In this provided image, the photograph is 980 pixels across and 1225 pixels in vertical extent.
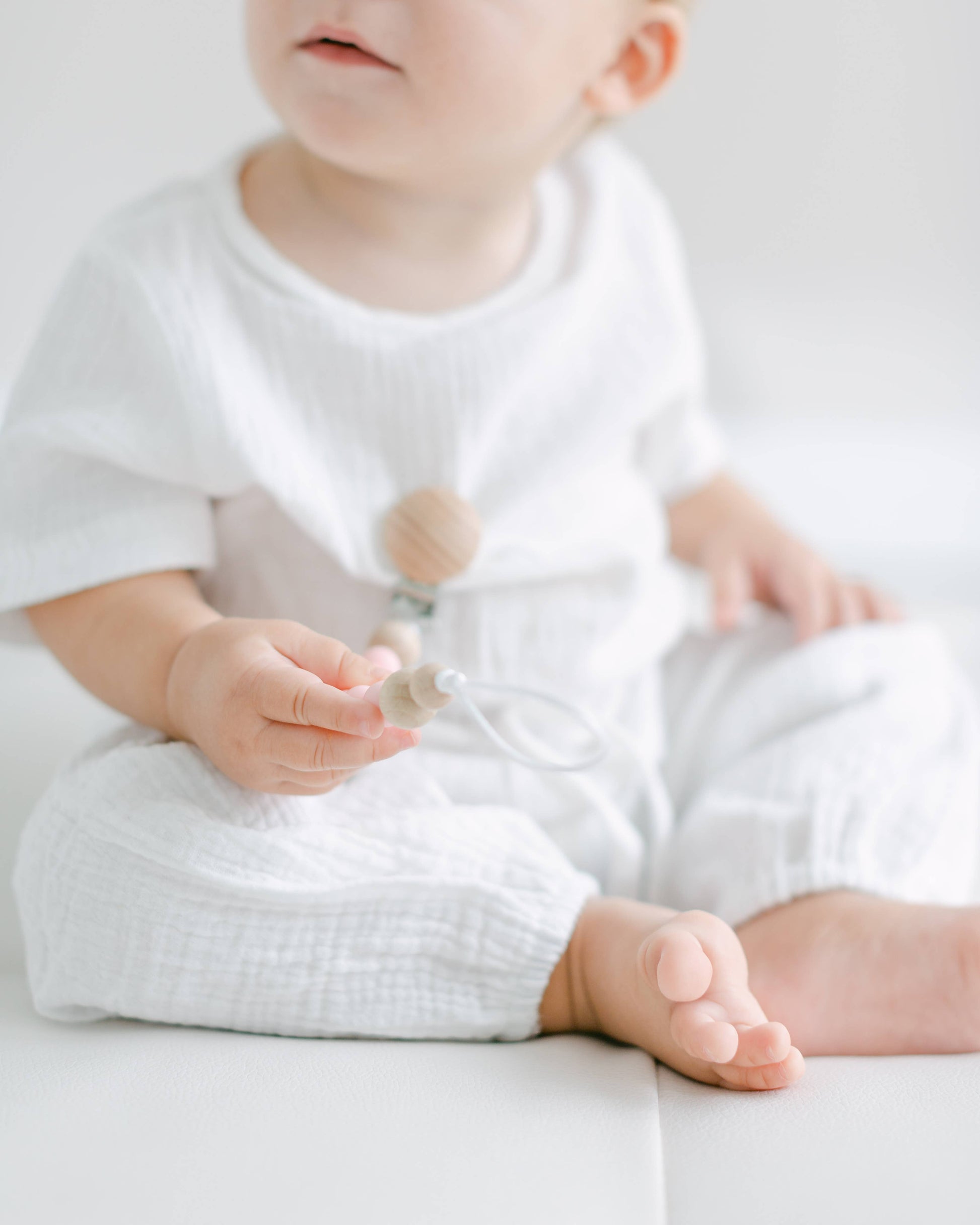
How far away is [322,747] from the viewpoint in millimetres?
553

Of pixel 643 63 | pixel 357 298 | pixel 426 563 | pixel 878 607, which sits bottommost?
pixel 878 607

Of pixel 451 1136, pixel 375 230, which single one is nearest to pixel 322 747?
pixel 451 1136

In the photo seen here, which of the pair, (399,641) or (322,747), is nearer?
(322,747)

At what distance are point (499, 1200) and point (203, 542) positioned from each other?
0.40 metres

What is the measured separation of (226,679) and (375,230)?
1.05ft

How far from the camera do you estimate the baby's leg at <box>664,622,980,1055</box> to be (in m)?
0.61

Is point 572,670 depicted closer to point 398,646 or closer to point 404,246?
point 398,646

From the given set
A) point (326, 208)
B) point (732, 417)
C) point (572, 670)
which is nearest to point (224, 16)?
point (326, 208)

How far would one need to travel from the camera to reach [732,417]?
4.76 ft

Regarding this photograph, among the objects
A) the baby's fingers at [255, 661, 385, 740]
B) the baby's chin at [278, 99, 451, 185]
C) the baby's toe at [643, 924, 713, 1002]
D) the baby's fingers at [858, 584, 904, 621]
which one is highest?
the baby's chin at [278, 99, 451, 185]

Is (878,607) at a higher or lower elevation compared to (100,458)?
lower

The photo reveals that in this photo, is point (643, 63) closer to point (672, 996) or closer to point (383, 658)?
point (383, 658)

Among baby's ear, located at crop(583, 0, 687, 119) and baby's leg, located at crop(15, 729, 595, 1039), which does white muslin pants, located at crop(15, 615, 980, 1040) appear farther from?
baby's ear, located at crop(583, 0, 687, 119)

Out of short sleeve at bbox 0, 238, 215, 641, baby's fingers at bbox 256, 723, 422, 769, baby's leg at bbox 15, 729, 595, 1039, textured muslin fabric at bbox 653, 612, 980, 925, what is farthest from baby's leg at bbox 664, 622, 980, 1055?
short sleeve at bbox 0, 238, 215, 641
